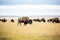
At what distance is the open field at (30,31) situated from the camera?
1.37 m

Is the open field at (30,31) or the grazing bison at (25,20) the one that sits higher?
the grazing bison at (25,20)

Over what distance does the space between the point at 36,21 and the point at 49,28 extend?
18 cm

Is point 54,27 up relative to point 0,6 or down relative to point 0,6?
down

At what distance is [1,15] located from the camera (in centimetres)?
140

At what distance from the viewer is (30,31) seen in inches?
54.4

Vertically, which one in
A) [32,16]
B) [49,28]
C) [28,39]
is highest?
[32,16]

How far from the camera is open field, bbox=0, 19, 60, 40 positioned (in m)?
1.37

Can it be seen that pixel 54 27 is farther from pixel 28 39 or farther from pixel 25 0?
pixel 25 0

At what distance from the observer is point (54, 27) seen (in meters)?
1.37

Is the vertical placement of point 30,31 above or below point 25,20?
below

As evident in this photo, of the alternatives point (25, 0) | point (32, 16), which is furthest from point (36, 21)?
point (25, 0)

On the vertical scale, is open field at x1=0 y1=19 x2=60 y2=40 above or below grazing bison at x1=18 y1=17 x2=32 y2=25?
below

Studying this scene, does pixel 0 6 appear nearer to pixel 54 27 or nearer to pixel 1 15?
pixel 1 15

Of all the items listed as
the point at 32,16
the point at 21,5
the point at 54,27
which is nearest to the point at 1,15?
the point at 21,5
